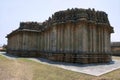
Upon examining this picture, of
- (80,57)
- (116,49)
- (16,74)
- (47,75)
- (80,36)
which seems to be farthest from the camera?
(116,49)

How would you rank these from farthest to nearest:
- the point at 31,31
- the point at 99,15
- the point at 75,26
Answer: the point at 31,31
the point at 99,15
the point at 75,26

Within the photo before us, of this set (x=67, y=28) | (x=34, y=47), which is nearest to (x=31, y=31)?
(x=34, y=47)

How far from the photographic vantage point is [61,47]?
14.8m

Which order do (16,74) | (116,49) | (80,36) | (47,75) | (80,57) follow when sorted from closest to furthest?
(47,75) → (16,74) → (80,57) → (80,36) → (116,49)

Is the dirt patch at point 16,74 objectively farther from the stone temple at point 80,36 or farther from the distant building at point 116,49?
the distant building at point 116,49

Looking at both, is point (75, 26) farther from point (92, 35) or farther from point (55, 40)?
point (55, 40)

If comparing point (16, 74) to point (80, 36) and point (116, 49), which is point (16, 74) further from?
point (116, 49)

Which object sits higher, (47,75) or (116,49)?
(116,49)

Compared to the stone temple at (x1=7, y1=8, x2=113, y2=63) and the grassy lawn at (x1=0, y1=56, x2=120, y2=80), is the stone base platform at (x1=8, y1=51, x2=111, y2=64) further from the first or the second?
the grassy lawn at (x1=0, y1=56, x2=120, y2=80)

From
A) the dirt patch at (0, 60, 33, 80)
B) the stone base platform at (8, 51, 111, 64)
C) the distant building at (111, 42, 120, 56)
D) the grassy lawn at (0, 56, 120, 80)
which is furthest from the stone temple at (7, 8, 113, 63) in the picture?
the distant building at (111, 42, 120, 56)

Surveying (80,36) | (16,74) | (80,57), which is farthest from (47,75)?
(80,36)

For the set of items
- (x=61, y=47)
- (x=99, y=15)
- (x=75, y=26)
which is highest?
(x=99, y=15)

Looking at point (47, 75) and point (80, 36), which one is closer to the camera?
point (47, 75)

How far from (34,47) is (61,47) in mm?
8116
